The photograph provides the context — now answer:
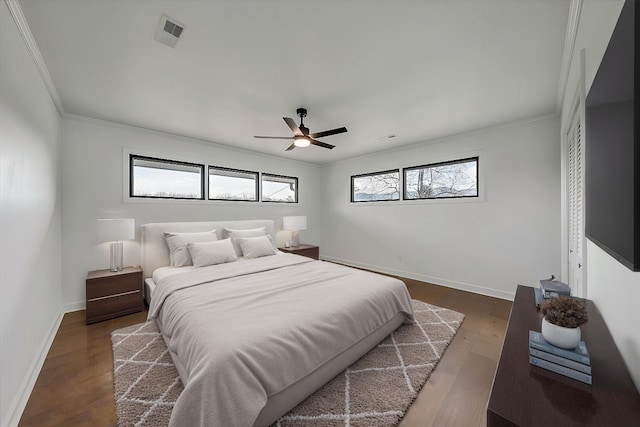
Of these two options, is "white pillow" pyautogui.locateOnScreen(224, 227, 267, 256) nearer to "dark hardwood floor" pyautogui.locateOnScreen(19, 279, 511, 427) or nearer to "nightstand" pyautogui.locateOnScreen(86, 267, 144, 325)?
"nightstand" pyautogui.locateOnScreen(86, 267, 144, 325)

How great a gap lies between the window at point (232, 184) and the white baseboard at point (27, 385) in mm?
2641

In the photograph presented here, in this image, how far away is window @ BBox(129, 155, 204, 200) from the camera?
12.0 ft

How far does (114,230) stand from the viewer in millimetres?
3055

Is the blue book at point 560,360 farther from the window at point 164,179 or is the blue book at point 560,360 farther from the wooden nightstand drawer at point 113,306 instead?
the window at point 164,179

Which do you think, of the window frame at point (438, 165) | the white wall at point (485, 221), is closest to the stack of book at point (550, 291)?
the white wall at point (485, 221)

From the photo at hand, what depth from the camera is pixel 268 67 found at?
7.02ft

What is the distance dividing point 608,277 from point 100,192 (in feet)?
16.0

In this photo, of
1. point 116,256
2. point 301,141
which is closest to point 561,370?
point 301,141

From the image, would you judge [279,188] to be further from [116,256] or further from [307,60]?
[307,60]

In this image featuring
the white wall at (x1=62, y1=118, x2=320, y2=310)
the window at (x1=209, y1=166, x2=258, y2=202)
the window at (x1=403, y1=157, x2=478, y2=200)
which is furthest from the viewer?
the window at (x1=209, y1=166, x2=258, y2=202)

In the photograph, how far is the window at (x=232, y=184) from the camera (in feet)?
14.6

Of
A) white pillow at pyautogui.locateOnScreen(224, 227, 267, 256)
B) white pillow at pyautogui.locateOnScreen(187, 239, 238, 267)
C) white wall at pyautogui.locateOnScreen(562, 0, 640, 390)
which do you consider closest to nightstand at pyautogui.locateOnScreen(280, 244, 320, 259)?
white pillow at pyautogui.locateOnScreen(224, 227, 267, 256)

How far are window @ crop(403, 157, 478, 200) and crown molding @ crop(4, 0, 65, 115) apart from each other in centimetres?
470

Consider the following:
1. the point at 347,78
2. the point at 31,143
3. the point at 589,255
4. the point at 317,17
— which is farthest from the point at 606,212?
the point at 31,143
